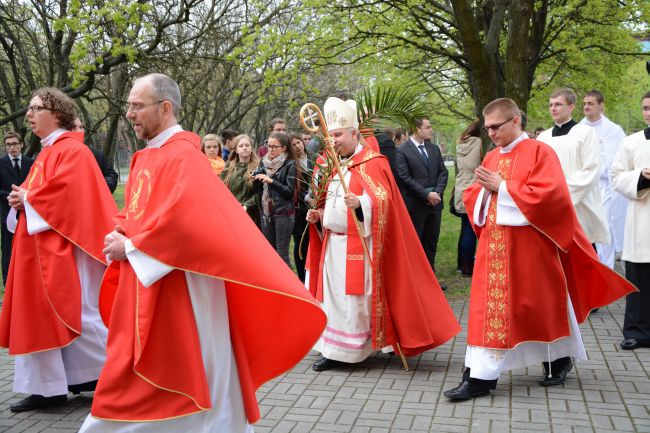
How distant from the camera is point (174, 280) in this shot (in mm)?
3865

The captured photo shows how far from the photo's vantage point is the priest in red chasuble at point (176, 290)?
376 centimetres

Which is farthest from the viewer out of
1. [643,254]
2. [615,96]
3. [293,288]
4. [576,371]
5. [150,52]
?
[615,96]

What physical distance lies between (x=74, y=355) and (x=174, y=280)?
7.07 feet

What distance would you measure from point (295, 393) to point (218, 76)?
68.6 feet

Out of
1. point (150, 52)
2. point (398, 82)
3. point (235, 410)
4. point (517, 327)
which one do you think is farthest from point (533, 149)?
point (398, 82)

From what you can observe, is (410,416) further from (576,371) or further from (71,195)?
(71,195)

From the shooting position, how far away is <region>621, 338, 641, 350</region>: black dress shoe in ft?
21.9

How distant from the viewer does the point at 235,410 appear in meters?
4.07

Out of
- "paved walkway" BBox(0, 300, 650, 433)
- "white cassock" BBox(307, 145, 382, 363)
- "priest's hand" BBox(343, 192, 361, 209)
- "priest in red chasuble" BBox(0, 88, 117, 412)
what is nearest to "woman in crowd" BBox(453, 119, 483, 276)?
"paved walkway" BBox(0, 300, 650, 433)

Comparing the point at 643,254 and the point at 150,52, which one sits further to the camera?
the point at 150,52

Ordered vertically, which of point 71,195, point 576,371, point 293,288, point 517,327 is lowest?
point 576,371

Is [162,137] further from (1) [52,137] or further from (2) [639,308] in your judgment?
(2) [639,308]

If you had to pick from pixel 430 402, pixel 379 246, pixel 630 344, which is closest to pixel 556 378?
pixel 430 402

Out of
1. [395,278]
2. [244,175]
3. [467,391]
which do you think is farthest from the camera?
[244,175]
